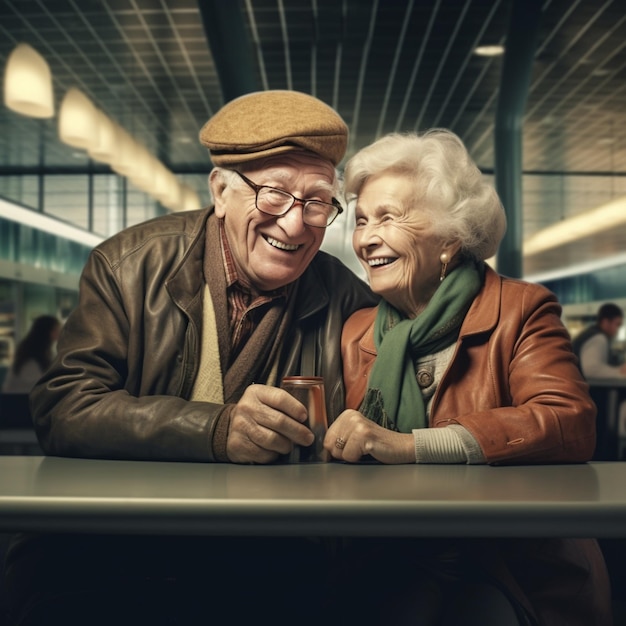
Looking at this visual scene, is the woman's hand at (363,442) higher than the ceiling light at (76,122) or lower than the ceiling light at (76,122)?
lower

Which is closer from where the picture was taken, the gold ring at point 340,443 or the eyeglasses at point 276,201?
the gold ring at point 340,443

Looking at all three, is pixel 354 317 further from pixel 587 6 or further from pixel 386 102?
pixel 386 102

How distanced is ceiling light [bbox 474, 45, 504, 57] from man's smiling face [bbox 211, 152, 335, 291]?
6318 mm

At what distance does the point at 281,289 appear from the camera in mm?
2135

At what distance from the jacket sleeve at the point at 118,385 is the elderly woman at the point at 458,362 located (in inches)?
11.9

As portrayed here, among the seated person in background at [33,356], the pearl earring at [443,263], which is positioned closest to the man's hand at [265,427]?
the pearl earring at [443,263]

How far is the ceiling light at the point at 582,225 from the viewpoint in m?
8.13

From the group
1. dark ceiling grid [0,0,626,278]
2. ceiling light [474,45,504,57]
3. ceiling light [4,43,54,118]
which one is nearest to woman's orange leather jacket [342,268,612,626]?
dark ceiling grid [0,0,626,278]

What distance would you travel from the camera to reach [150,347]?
197 cm

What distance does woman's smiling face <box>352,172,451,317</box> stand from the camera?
199 centimetres

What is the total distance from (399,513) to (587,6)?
22.3ft

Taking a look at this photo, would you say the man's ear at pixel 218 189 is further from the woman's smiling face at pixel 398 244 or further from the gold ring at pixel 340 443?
the gold ring at pixel 340 443

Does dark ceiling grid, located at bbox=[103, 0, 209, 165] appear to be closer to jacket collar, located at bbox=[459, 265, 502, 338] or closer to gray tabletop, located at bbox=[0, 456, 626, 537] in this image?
jacket collar, located at bbox=[459, 265, 502, 338]

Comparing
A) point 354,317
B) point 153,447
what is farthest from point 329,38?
point 153,447
